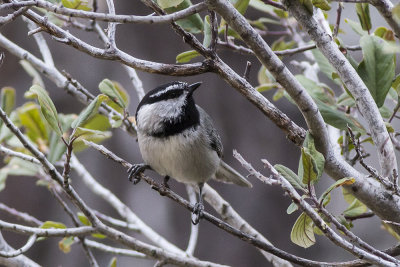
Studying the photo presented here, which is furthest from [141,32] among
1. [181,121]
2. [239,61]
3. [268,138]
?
[181,121]

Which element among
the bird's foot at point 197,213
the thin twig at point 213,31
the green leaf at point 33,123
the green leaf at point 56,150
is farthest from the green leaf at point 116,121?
the thin twig at point 213,31

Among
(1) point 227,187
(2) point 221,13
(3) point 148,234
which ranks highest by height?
(1) point 227,187

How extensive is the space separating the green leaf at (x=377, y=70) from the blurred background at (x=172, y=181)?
112 inches

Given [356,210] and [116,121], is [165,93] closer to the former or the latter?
[116,121]

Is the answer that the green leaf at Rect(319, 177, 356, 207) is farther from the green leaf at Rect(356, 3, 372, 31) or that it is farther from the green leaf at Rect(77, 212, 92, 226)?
the green leaf at Rect(77, 212, 92, 226)

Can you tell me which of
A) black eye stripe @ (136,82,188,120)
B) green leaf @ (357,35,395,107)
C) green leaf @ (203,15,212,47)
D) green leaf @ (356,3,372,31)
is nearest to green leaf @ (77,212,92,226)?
black eye stripe @ (136,82,188,120)

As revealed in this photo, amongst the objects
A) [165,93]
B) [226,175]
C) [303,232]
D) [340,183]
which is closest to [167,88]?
[165,93]

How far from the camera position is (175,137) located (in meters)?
3.00

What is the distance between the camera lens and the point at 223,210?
9.03 feet

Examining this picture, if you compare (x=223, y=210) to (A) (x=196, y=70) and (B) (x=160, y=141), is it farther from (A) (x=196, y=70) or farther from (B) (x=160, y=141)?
(A) (x=196, y=70)

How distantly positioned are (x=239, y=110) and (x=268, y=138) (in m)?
0.41

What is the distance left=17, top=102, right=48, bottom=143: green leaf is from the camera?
2.79 m

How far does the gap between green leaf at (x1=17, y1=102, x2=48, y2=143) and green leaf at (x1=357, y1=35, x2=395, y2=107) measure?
5.52 ft

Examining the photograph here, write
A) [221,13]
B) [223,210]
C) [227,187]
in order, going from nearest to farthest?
[221,13]
[223,210]
[227,187]
